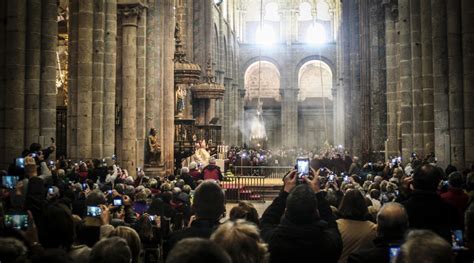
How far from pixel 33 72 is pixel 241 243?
38.7 ft

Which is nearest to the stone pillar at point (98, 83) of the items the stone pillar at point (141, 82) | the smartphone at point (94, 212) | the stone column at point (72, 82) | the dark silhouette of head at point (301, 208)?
the stone column at point (72, 82)

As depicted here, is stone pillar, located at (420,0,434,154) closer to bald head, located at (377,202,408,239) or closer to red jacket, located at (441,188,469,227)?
red jacket, located at (441,188,469,227)

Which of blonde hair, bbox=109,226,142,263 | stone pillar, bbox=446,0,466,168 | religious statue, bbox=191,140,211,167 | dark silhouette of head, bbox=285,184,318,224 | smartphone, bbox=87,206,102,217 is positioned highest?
stone pillar, bbox=446,0,466,168

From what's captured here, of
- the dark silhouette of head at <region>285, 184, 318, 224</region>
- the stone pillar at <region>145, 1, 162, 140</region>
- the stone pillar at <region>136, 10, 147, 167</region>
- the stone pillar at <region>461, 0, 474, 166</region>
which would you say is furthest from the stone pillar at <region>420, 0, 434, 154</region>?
the dark silhouette of head at <region>285, 184, 318, 224</region>

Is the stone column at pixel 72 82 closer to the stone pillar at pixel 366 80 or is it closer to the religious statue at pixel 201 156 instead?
the religious statue at pixel 201 156

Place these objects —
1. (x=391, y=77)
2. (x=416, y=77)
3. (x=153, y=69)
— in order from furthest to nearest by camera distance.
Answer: (x=153, y=69)
(x=391, y=77)
(x=416, y=77)

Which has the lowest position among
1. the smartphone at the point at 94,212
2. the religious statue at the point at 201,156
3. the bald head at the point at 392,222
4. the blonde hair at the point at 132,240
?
the blonde hair at the point at 132,240

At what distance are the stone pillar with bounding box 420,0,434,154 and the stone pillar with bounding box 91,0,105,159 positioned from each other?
29.9 ft

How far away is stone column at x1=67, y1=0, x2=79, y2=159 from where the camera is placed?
17438mm

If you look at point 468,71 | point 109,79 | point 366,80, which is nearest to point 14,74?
point 109,79

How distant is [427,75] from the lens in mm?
16906

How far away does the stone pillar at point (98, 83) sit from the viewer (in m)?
17.7

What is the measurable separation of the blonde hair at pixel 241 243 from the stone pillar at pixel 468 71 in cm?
1175

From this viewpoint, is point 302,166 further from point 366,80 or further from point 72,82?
point 366,80
